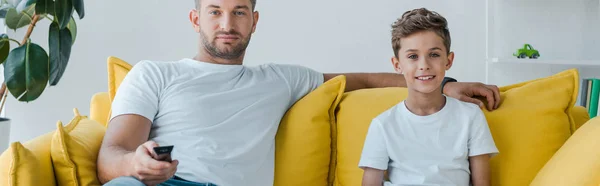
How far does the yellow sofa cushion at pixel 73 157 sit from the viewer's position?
1.57 meters

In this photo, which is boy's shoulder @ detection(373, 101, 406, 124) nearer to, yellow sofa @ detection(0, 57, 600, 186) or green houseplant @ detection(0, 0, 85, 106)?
yellow sofa @ detection(0, 57, 600, 186)

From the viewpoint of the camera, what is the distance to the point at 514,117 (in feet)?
5.78

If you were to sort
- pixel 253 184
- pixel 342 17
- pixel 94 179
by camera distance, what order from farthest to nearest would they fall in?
1. pixel 342 17
2. pixel 253 184
3. pixel 94 179

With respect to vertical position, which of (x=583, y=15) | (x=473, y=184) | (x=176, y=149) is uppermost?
(x=583, y=15)

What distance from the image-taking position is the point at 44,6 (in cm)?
241

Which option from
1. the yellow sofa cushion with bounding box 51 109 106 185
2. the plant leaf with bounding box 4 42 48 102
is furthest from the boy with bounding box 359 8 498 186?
the plant leaf with bounding box 4 42 48 102

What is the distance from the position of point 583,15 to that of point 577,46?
0.15 m

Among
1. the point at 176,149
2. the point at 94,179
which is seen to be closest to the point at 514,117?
the point at 176,149

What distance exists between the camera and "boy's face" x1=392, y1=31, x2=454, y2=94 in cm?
167

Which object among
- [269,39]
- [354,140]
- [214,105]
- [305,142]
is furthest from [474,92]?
[269,39]

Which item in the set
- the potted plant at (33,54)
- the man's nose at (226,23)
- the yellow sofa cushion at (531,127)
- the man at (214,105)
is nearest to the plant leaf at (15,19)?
the potted plant at (33,54)

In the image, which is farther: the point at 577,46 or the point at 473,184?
the point at 577,46

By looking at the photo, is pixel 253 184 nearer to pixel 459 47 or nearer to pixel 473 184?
pixel 473 184

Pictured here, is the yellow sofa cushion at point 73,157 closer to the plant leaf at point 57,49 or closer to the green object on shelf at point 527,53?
the plant leaf at point 57,49
